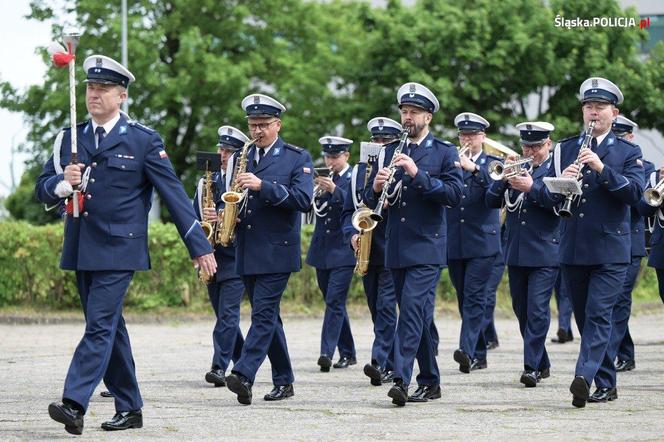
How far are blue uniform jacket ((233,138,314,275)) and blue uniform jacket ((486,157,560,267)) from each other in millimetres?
2004

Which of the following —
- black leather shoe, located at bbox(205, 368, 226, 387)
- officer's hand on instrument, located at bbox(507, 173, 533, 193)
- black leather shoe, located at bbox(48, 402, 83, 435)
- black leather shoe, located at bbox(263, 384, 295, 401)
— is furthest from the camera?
black leather shoe, located at bbox(205, 368, 226, 387)

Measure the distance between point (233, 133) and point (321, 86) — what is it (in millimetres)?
21057

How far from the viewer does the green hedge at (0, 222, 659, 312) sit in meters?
20.5

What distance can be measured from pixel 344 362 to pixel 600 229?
419 cm

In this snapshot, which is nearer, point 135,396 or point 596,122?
point 135,396

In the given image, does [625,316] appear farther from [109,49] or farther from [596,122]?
[109,49]

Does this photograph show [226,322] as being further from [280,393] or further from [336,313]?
[336,313]

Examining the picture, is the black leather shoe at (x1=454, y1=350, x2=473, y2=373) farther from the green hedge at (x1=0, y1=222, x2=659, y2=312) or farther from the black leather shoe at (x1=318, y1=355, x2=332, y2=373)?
the green hedge at (x1=0, y1=222, x2=659, y2=312)

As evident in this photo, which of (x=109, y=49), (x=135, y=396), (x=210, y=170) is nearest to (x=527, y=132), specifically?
(x=210, y=170)

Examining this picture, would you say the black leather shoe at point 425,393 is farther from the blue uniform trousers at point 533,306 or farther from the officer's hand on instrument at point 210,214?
the officer's hand on instrument at point 210,214

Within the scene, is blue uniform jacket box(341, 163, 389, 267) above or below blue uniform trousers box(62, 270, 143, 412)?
above

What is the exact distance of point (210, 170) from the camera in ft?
42.5

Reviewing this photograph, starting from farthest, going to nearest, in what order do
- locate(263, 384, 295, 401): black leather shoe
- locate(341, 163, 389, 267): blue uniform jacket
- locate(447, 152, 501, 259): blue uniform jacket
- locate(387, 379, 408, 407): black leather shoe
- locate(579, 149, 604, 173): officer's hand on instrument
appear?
locate(447, 152, 501, 259): blue uniform jacket
locate(341, 163, 389, 267): blue uniform jacket
locate(263, 384, 295, 401): black leather shoe
locate(387, 379, 408, 407): black leather shoe
locate(579, 149, 604, 173): officer's hand on instrument

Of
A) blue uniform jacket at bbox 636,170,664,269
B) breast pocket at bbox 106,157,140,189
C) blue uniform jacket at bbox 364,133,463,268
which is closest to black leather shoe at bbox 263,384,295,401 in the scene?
blue uniform jacket at bbox 364,133,463,268
